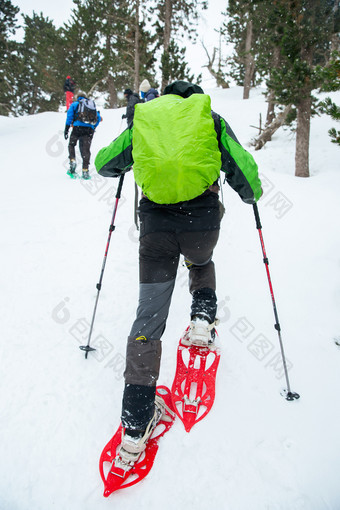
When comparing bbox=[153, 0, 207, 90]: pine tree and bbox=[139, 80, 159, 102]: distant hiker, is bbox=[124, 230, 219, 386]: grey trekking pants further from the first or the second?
bbox=[153, 0, 207, 90]: pine tree

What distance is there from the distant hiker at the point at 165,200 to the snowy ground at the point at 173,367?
0.38 m

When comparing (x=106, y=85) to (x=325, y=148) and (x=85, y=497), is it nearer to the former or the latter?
(x=325, y=148)

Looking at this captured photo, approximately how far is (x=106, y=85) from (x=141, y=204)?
99.2 ft

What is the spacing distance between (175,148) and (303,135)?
24.0ft

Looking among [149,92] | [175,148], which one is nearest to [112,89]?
[149,92]

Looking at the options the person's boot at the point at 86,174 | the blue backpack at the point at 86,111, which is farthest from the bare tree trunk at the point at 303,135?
the person's boot at the point at 86,174

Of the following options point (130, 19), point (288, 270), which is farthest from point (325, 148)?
point (130, 19)

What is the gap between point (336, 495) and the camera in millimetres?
1714

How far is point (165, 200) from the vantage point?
74.8 inches

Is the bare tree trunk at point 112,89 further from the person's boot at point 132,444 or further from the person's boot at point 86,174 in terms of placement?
the person's boot at point 132,444

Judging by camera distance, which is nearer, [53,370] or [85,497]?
[85,497]

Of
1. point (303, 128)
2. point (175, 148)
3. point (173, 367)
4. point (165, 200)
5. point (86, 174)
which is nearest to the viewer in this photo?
point (175, 148)

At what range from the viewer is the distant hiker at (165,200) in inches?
70.4

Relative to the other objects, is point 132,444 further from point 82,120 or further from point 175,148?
point 82,120
